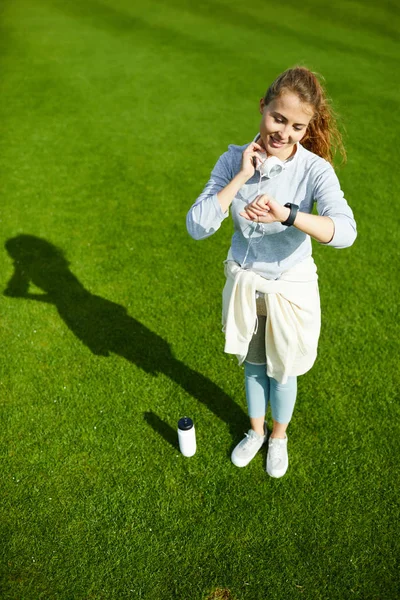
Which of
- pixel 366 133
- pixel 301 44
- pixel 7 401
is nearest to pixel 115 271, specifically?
pixel 7 401

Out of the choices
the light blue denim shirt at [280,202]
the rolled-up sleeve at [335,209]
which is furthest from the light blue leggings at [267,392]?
the rolled-up sleeve at [335,209]

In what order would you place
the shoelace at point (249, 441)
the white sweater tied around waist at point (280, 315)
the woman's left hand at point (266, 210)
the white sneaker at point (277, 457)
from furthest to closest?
the shoelace at point (249, 441) → the white sneaker at point (277, 457) → the white sweater tied around waist at point (280, 315) → the woman's left hand at point (266, 210)

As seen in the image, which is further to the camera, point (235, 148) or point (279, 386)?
point (279, 386)

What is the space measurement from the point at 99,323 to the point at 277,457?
6.91ft

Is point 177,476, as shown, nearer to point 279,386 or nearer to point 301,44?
point 279,386

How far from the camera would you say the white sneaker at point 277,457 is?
3246 mm

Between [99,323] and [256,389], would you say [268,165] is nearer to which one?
[256,389]

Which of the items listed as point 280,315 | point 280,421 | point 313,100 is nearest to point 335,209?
point 313,100

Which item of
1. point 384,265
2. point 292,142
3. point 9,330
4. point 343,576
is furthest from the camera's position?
point 384,265

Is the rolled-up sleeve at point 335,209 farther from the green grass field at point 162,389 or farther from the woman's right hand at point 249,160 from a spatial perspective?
the green grass field at point 162,389

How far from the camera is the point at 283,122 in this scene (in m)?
2.25

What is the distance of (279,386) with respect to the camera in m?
2.98

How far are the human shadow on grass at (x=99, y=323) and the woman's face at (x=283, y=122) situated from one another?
6.96 feet

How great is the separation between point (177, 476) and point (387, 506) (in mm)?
1357
